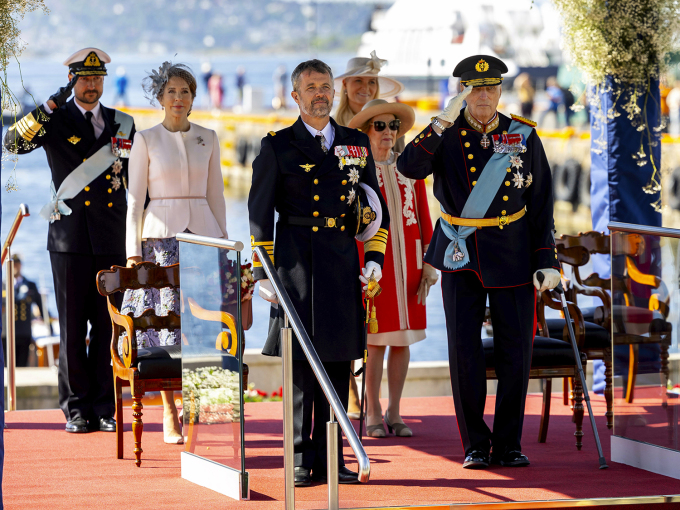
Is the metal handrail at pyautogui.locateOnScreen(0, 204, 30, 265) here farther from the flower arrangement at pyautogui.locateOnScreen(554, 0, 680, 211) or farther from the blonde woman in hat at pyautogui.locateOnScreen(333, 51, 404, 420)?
the flower arrangement at pyautogui.locateOnScreen(554, 0, 680, 211)

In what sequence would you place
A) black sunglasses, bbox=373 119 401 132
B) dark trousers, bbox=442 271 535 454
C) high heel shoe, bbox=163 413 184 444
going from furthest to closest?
black sunglasses, bbox=373 119 401 132, high heel shoe, bbox=163 413 184 444, dark trousers, bbox=442 271 535 454

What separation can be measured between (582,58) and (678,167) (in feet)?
48.1

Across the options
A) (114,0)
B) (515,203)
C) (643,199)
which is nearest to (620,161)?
(643,199)

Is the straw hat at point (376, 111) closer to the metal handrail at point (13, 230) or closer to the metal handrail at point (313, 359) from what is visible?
the metal handrail at point (313, 359)

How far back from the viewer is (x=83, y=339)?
568 centimetres

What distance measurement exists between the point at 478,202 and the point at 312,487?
1.38 meters

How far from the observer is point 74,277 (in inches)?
222

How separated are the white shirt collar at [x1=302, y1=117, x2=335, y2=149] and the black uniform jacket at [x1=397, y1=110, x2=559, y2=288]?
405mm

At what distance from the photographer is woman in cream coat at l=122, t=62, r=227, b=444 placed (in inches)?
208

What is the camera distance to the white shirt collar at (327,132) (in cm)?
437

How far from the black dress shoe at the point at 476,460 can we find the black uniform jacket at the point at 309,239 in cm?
74

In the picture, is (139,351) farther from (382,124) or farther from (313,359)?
(382,124)

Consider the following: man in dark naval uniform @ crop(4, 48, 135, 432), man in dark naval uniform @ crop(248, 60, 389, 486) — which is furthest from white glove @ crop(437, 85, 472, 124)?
man in dark naval uniform @ crop(4, 48, 135, 432)

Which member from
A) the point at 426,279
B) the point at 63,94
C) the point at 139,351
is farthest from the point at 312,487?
the point at 63,94
